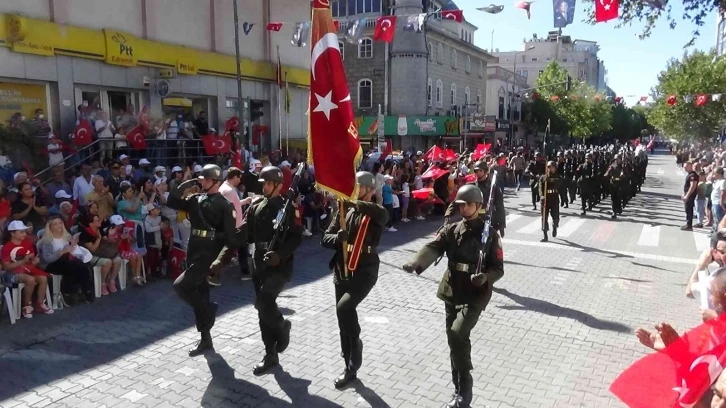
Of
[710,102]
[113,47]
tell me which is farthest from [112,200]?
[710,102]

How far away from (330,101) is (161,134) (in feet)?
33.9

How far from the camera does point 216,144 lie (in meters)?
15.0

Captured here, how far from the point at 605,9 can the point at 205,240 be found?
945 cm

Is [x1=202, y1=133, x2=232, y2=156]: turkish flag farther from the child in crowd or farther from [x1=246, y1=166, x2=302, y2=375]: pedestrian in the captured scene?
[x1=246, y1=166, x2=302, y2=375]: pedestrian

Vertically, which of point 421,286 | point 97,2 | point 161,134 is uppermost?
point 97,2

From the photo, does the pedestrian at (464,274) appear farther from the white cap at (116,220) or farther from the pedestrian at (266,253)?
the white cap at (116,220)

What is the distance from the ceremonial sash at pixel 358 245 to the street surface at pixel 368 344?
114cm

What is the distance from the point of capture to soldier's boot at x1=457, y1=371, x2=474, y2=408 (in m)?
Result: 4.82

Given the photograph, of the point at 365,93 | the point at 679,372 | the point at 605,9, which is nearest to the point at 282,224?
the point at 679,372

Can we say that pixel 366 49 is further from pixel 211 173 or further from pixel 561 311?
pixel 211 173

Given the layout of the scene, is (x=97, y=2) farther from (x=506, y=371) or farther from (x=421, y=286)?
(x=506, y=371)

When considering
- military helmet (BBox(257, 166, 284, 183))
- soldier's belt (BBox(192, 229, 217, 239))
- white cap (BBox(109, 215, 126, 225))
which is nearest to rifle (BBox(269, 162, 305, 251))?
military helmet (BBox(257, 166, 284, 183))

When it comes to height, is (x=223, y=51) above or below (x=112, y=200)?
above

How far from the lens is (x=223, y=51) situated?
18.8 m
